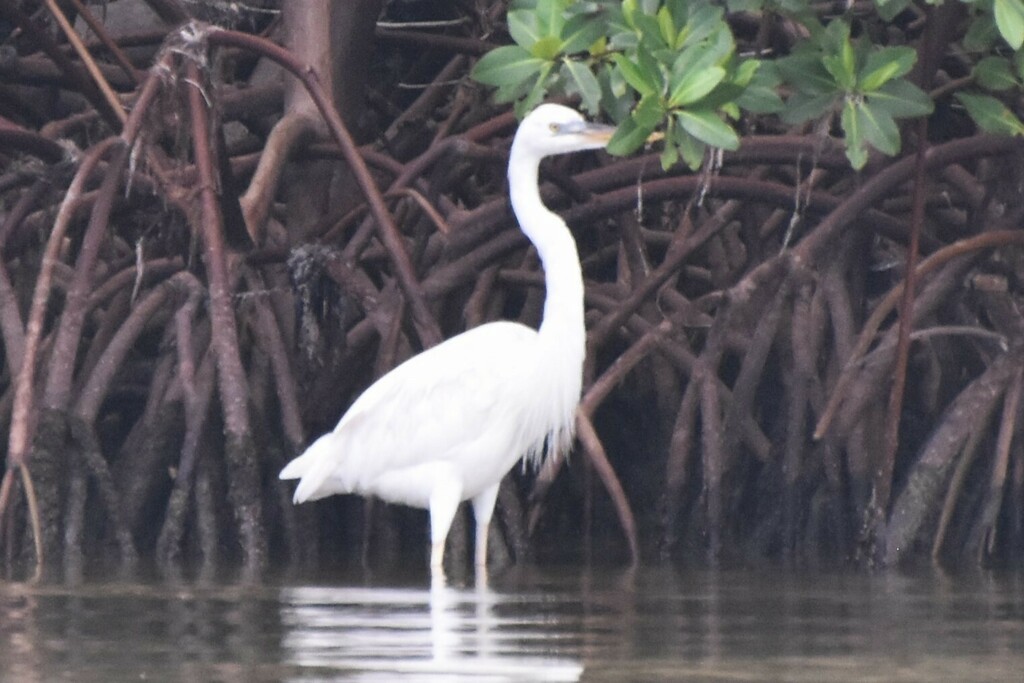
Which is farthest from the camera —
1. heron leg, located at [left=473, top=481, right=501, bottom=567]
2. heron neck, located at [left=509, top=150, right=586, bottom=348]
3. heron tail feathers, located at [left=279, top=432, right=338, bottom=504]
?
heron leg, located at [left=473, top=481, right=501, bottom=567]

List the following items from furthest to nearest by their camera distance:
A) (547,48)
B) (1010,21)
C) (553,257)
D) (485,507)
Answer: (485,507) → (553,257) → (547,48) → (1010,21)

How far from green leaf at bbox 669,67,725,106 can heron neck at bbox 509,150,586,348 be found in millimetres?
1251

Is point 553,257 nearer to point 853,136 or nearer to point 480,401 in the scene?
point 480,401

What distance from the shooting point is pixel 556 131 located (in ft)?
25.1

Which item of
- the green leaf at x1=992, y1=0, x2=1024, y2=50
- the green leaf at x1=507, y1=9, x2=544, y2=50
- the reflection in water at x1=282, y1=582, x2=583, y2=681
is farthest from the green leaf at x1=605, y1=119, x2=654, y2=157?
the reflection in water at x1=282, y1=582, x2=583, y2=681

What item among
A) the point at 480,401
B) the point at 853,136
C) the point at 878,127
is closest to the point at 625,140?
the point at 853,136

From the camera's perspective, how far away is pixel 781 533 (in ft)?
27.8

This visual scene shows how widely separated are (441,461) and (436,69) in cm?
347

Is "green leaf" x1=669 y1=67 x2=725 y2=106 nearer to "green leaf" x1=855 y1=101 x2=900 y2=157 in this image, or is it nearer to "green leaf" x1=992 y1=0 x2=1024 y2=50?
"green leaf" x1=855 y1=101 x2=900 y2=157

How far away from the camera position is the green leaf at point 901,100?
684cm

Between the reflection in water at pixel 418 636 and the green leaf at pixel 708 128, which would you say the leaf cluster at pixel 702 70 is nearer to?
the green leaf at pixel 708 128

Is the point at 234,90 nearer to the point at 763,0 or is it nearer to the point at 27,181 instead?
the point at 27,181

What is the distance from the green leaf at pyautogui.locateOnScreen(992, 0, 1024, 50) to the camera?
613cm

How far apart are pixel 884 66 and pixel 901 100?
0.15 meters
